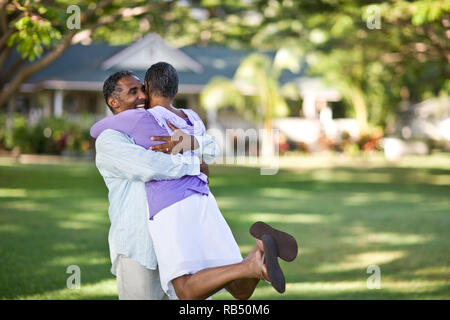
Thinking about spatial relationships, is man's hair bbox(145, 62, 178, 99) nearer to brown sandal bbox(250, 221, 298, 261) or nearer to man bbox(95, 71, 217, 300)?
man bbox(95, 71, 217, 300)

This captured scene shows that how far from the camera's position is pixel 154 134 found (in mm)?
4285

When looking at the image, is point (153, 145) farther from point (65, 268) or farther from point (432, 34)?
point (432, 34)

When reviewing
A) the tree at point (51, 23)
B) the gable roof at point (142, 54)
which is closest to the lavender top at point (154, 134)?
the tree at point (51, 23)

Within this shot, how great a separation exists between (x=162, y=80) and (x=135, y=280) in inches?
48.3

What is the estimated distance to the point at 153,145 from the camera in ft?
14.0

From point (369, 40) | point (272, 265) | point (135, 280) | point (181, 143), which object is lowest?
point (135, 280)

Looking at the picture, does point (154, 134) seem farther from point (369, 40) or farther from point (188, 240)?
point (369, 40)

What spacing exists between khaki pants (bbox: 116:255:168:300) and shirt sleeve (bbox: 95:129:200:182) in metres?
0.53

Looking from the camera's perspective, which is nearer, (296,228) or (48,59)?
(296,228)

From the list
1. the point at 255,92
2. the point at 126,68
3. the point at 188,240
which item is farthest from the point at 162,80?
the point at 126,68

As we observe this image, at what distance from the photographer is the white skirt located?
412cm

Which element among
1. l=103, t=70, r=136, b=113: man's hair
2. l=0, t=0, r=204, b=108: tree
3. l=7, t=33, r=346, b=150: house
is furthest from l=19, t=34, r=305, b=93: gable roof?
l=103, t=70, r=136, b=113: man's hair

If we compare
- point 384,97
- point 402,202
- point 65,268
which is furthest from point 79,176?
point 384,97

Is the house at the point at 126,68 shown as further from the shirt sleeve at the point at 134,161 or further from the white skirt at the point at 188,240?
the white skirt at the point at 188,240
